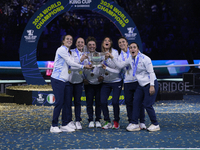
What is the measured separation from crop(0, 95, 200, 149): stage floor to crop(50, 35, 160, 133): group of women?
24 cm

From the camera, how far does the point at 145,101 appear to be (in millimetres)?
4422

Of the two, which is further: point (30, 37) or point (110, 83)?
point (30, 37)

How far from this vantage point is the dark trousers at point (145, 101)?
14.4ft

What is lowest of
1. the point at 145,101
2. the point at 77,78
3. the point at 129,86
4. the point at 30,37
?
the point at 145,101

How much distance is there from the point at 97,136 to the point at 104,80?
0.88 metres

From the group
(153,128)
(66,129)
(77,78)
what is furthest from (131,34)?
(66,129)

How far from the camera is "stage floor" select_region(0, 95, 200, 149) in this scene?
3.59m

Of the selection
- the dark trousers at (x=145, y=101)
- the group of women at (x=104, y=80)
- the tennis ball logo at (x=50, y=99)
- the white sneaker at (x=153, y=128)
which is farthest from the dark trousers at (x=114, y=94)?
the tennis ball logo at (x=50, y=99)

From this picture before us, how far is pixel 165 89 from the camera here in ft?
34.0

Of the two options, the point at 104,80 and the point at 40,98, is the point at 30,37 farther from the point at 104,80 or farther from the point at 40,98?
the point at 104,80

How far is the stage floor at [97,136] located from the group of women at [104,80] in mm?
238

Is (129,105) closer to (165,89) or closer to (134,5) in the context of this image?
(165,89)

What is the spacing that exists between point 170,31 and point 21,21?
7033 millimetres

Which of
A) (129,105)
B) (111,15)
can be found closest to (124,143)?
(129,105)
